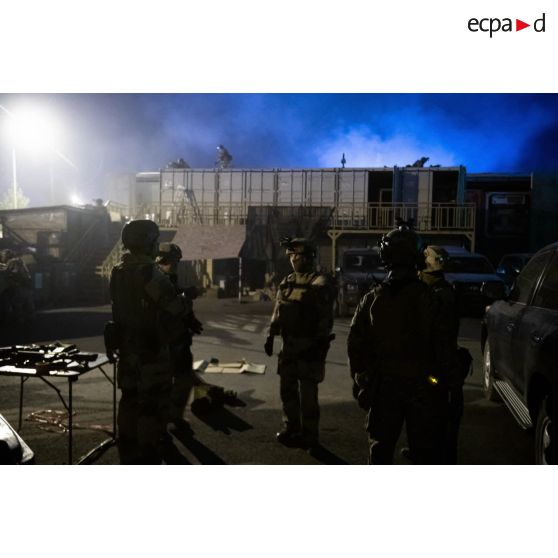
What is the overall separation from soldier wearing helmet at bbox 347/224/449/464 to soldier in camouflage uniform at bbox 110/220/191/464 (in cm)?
148

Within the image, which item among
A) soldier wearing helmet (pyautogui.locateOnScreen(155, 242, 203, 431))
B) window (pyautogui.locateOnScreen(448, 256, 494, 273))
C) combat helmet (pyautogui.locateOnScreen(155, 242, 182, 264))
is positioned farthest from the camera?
window (pyautogui.locateOnScreen(448, 256, 494, 273))

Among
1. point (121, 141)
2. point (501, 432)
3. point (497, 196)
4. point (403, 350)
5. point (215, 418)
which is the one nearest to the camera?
point (403, 350)

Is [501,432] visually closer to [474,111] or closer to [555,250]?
[555,250]

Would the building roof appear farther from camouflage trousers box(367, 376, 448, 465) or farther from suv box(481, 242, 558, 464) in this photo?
camouflage trousers box(367, 376, 448, 465)

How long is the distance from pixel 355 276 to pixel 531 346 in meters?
8.10

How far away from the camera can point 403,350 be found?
264 cm

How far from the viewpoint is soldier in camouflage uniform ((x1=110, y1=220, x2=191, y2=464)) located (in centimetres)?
325

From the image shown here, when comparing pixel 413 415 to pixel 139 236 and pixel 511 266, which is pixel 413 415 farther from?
pixel 511 266

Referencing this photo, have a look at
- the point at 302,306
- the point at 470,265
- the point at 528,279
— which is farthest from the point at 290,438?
the point at 470,265

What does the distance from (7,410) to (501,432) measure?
4.94 m

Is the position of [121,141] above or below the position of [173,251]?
above
